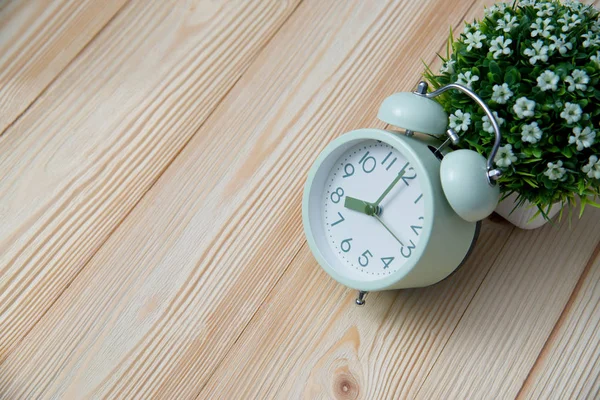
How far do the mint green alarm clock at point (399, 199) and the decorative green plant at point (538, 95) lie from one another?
3 centimetres

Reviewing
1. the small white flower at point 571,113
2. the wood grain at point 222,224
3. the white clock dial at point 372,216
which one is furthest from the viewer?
the wood grain at point 222,224

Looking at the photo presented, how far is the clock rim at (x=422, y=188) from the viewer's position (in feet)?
2.51

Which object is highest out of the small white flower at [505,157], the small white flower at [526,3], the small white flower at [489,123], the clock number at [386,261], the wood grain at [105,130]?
the wood grain at [105,130]

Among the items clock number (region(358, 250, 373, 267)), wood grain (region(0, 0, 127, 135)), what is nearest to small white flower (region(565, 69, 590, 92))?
clock number (region(358, 250, 373, 267))

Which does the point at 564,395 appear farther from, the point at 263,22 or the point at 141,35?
the point at 141,35

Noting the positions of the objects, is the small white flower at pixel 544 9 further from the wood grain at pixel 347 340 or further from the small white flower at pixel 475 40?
the wood grain at pixel 347 340

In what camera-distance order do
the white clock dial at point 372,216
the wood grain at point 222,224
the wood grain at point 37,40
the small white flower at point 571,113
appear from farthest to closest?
1. the wood grain at point 37,40
2. the wood grain at point 222,224
3. the white clock dial at point 372,216
4. the small white flower at point 571,113

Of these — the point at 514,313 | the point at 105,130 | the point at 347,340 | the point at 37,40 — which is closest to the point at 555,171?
the point at 514,313

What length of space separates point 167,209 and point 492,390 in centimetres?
54

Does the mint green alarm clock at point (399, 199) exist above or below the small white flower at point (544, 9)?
below

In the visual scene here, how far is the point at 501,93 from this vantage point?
29.0 inches

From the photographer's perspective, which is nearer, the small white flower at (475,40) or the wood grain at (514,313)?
the small white flower at (475,40)

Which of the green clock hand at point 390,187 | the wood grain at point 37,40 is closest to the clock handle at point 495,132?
the green clock hand at point 390,187

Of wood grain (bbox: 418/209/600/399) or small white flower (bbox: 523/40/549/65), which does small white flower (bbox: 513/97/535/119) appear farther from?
wood grain (bbox: 418/209/600/399)
